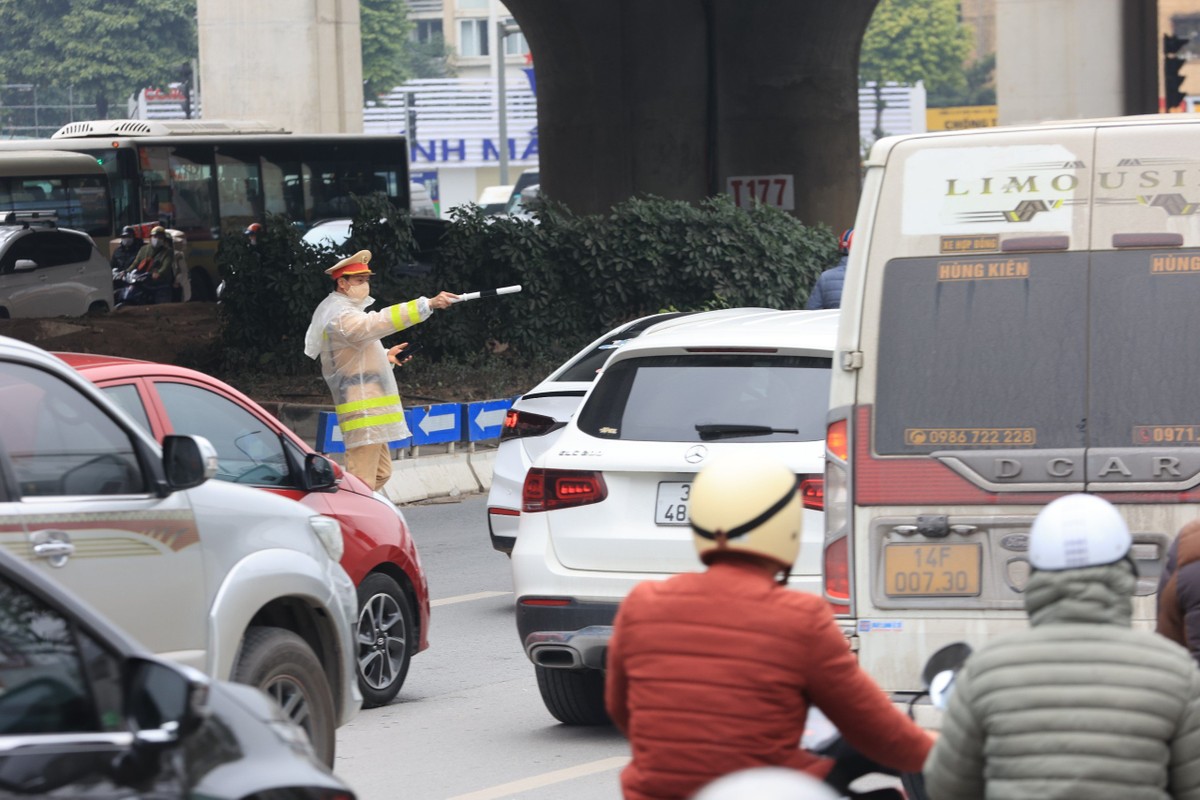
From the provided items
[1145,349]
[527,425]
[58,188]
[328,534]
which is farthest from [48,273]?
[1145,349]

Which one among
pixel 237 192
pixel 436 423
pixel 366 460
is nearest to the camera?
pixel 366 460

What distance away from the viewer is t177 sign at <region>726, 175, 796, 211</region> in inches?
1088

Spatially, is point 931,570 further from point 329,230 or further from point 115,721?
point 329,230

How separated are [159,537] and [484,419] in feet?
37.7

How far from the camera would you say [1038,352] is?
19.7 ft

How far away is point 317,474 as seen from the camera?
26.7 ft

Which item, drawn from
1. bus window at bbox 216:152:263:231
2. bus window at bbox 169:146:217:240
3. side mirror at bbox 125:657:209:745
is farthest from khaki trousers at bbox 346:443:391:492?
bus window at bbox 216:152:263:231

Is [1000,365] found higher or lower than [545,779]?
higher

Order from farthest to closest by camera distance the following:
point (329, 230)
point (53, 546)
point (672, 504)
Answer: point (329, 230), point (672, 504), point (53, 546)

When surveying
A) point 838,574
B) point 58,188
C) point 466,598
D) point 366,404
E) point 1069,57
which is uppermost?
point 1069,57

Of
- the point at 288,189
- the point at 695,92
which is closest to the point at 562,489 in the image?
the point at 695,92

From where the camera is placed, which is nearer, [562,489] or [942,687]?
[942,687]

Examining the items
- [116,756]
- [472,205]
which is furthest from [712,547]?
[472,205]

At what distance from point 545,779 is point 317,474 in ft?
5.76
